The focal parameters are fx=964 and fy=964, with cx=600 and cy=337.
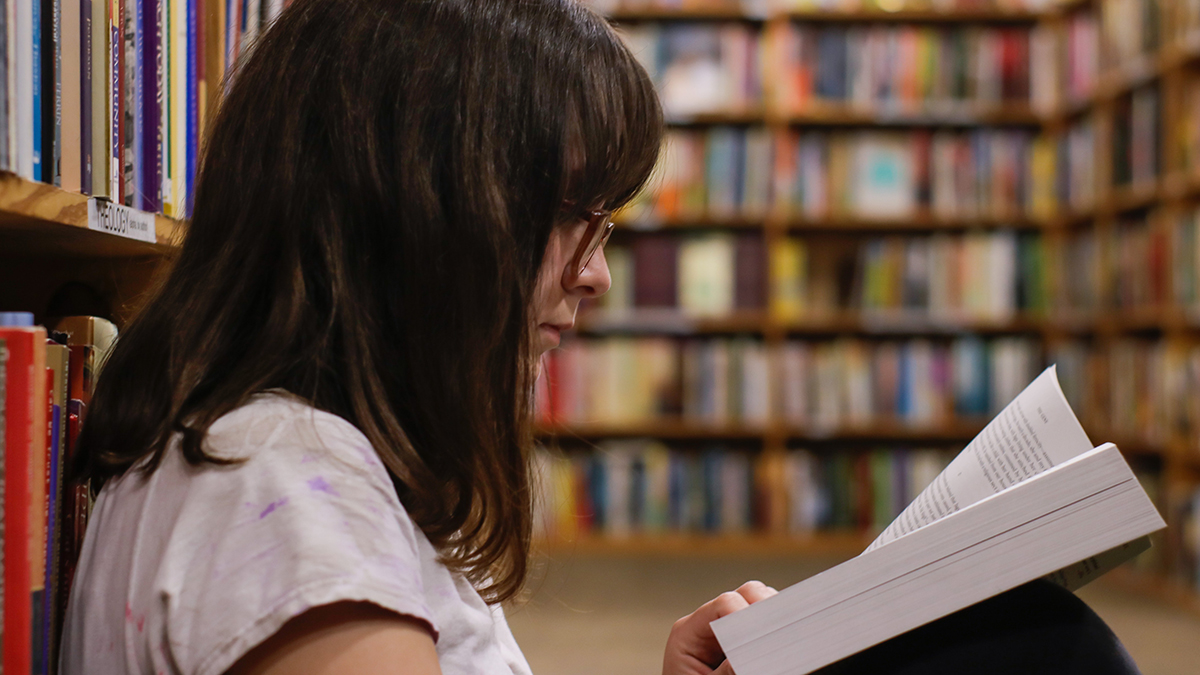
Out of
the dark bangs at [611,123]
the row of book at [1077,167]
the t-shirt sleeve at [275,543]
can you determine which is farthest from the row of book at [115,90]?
the row of book at [1077,167]

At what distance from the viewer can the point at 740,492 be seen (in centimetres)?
315

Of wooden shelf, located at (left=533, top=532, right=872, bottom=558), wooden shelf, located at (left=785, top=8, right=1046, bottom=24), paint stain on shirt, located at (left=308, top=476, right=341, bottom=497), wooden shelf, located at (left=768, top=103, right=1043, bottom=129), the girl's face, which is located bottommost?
wooden shelf, located at (left=533, top=532, right=872, bottom=558)

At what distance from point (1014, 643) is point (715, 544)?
2.62 m

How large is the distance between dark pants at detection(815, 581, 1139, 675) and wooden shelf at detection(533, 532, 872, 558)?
101 inches

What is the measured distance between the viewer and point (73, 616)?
0.56m

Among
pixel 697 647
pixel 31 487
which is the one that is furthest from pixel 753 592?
pixel 31 487

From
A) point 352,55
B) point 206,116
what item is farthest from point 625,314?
point 352,55

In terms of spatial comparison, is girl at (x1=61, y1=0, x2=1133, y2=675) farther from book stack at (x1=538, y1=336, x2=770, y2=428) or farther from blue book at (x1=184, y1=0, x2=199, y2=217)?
book stack at (x1=538, y1=336, x2=770, y2=428)

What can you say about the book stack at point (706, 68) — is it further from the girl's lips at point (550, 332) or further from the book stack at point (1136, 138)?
the girl's lips at point (550, 332)

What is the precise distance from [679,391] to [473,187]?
103 inches

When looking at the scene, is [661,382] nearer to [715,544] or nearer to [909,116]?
[715,544]

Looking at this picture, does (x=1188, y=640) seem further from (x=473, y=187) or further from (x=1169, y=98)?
(x=473, y=187)

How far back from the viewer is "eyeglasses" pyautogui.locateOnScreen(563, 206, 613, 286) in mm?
667

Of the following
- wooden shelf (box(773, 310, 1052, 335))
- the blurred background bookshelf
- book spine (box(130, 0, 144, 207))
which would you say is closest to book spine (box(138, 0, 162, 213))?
A: book spine (box(130, 0, 144, 207))
